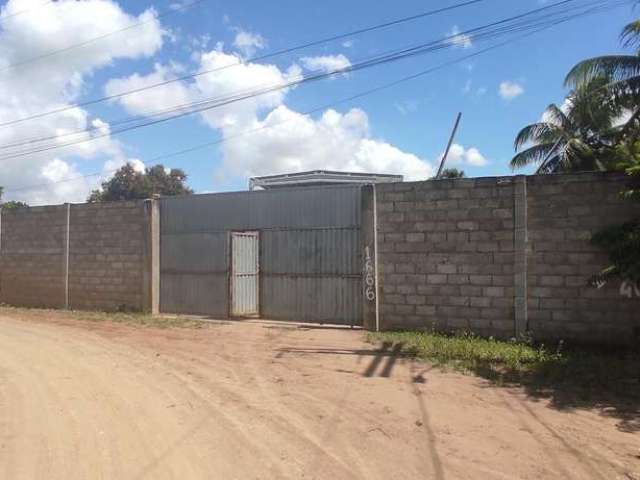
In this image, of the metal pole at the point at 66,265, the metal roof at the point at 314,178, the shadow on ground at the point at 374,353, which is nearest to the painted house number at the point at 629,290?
the shadow on ground at the point at 374,353

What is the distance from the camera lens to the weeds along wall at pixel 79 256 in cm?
1378

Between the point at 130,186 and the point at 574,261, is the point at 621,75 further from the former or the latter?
the point at 130,186

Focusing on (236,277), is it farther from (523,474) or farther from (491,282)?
(523,474)

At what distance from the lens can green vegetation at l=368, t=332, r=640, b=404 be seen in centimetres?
668

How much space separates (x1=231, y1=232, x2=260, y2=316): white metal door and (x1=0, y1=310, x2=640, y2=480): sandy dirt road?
4067 mm

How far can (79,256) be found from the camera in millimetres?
14672

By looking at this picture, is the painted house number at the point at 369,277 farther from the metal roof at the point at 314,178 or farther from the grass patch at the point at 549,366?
the metal roof at the point at 314,178

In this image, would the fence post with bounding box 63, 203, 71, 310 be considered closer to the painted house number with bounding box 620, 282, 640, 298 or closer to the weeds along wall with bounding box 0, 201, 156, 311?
the weeds along wall with bounding box 0, 201, 156, 311

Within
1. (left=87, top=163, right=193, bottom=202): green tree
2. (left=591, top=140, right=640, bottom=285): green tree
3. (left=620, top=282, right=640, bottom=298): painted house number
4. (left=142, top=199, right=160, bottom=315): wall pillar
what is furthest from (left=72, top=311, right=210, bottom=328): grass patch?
(left=87, top=163, right=193, bottom=202): green tree

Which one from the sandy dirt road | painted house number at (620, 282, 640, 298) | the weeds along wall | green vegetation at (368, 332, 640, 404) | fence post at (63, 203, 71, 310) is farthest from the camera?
fence post at (63, 203, 71, 310)

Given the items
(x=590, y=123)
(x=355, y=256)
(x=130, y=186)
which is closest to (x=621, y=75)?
(x=590, y=123)

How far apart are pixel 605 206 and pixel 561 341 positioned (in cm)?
227

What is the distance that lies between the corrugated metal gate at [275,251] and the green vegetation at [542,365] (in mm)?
2101

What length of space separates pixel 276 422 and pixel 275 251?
7.08 m
